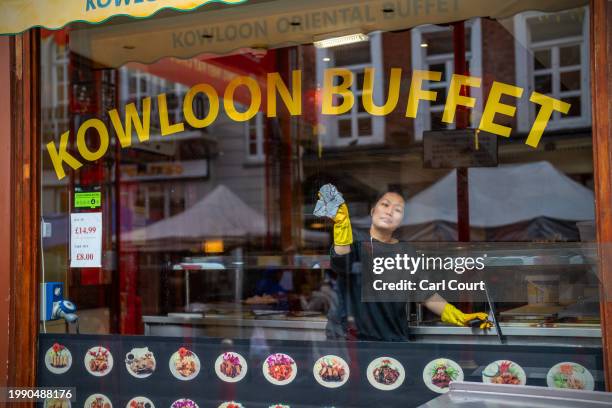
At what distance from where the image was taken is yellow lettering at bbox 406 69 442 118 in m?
4.61

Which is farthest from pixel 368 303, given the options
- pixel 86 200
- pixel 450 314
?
pixel 86 200

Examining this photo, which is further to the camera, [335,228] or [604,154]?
[335,228]

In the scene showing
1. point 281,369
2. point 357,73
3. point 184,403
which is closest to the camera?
point 281,369

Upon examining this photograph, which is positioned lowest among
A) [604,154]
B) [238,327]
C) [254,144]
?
[238,327]

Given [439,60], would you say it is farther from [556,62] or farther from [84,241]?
[84,241]

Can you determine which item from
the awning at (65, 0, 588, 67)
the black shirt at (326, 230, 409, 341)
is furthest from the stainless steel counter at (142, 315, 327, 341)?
the awning at (65, 0, 588, 67)

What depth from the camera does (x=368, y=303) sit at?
4172 mm

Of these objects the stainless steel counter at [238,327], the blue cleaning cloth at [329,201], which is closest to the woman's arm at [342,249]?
the blue cleaning cloth at [329,201]

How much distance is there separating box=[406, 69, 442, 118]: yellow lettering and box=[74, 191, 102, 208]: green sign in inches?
88.8

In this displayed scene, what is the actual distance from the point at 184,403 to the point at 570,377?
7.33 feet

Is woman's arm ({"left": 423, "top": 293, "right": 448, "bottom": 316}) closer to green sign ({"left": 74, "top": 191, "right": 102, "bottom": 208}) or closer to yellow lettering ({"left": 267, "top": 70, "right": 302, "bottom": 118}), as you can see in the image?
yellow lettering ({"left": 267, "top": 70, "right": 302, "bottom": 118})

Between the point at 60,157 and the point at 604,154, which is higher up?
the point at 60,157

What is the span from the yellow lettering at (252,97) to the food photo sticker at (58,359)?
207cm

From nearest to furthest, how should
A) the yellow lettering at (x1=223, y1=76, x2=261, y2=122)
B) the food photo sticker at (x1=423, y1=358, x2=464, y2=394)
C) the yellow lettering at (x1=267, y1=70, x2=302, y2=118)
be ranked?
the food photo sticker at (x1=423, y1=358, x2=464, y2=394), the yellow lettering at (x1=267, y1=70, x2=302, y2=118), the yellow lettering at (x1=223, y1=76, x2=261, y2=122)
